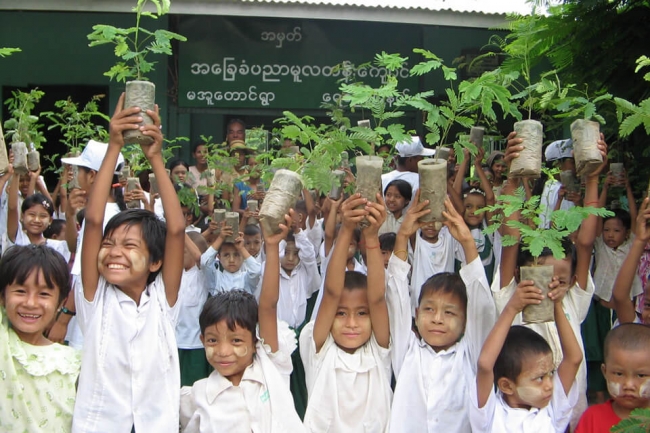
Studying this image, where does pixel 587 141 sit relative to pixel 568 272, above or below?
above

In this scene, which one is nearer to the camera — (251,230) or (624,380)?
(624,380)

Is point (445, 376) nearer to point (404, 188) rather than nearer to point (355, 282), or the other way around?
point (355, 282)

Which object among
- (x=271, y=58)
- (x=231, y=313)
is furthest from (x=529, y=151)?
(x=271, y=58)

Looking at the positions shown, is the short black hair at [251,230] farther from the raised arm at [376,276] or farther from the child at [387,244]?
the raised arm at [376,276]

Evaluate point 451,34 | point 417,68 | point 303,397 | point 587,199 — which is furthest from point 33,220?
point 451,34

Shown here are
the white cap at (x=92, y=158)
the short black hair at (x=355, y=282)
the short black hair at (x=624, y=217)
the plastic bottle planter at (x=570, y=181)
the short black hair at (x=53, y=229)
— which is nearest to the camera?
the short black hair at (x=355, y=282)

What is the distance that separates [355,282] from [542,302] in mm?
883

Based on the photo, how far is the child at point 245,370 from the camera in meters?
3.12

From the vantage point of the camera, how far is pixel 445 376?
326 cm

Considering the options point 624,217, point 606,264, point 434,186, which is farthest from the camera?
point 606,264

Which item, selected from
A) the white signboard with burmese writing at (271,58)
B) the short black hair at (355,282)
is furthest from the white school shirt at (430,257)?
the white signboard with burmese writing at (271,58)

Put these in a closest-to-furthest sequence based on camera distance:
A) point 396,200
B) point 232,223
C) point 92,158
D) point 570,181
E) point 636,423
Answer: point 636,423
point 92,158
point 570,181
point 232,223
point 396,200

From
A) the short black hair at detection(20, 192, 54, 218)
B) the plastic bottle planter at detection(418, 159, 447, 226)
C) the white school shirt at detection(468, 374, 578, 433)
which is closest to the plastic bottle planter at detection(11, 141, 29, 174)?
the short black hair at detection(20, 192, 54, 218)

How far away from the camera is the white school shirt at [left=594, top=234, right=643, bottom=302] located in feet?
17.8
